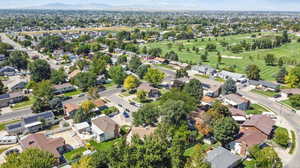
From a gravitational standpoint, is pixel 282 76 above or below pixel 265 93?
above

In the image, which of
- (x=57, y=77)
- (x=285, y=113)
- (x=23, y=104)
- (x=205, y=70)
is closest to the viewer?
(x=285, y=113)

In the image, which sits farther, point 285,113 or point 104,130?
point 285,113

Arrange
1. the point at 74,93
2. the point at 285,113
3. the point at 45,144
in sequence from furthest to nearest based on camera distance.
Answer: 1. the point at 74,93
2. the point at 285,113
3. the point at 45,144

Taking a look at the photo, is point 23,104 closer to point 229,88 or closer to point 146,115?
point 146,115

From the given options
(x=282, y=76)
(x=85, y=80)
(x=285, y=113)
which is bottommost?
(x=285, y=113)

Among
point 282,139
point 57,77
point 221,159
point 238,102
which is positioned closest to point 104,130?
point 221,159

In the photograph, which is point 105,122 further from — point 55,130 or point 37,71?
point 37,71

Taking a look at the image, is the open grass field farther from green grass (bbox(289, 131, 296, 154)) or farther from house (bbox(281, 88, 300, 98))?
green grass (bbox(289, 131, 296, 154))

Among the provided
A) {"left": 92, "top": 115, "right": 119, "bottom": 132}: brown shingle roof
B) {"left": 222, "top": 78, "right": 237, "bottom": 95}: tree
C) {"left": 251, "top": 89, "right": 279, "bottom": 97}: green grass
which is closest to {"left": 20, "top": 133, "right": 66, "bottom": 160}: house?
{"left": 92, "top": 115, "right": 119, "bottom": 132}: brown shingle roof

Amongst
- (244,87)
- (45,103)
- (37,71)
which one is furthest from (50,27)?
(244,87)
